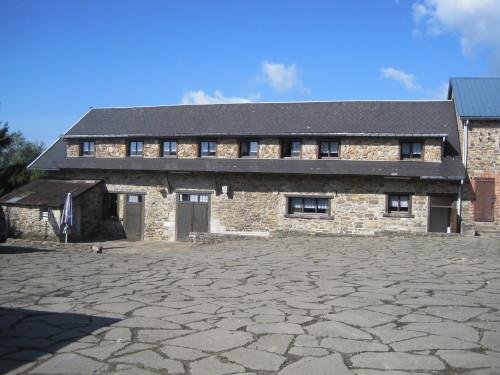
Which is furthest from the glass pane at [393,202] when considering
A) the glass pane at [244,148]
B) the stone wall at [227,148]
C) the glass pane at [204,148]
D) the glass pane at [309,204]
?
the glass pane at [204,148]

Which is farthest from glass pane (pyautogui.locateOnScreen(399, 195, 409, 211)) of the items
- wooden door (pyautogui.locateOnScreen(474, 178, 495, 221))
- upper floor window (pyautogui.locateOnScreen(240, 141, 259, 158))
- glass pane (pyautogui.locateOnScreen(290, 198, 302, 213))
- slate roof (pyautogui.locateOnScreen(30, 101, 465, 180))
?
upper floor window (pyautogui.locateOnScreen(240, 141, 259, 158))

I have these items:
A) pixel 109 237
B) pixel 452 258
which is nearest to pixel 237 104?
pixel 109 237

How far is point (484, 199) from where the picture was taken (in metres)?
19.8

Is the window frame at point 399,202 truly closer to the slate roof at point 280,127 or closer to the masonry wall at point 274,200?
the masonry wall at point 274,200

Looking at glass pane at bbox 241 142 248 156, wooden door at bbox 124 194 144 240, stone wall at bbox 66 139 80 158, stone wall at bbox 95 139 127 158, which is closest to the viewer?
glass pane at bbox 241 142 248 156

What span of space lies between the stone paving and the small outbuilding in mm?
11008

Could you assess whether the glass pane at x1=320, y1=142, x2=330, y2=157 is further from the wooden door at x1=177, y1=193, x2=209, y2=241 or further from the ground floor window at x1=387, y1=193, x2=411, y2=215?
the wooden door at x1=177, y1=193, x2=209, y2=241

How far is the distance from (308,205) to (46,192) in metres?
12.6

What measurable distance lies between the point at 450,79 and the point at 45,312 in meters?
23.7

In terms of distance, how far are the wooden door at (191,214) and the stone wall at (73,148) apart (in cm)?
717

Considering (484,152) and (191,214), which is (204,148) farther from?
(484,152)

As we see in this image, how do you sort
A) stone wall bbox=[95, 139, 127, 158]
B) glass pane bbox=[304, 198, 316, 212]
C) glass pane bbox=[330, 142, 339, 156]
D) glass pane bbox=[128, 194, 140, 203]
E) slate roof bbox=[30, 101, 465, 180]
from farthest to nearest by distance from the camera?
1. stone wall bbox=[95, 139, 127, 158]
2. glass pane bbox=[128, 194, 140, 203]
3. glass pane bbox=[330, 142, 339, 156]
4. glass pane bbox=[304, 198, 316, 212]
5. slate roof bbox=[30, 101, 465, 180]

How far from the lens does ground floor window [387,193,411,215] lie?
64.6 ft

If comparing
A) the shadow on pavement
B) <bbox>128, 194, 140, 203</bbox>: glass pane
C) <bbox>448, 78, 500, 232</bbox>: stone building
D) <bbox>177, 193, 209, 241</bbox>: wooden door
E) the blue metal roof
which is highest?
the blue metal roof
